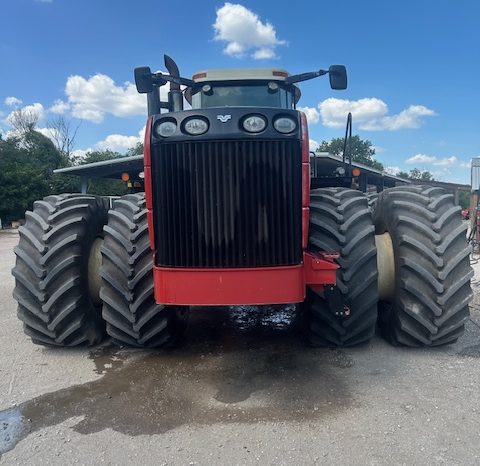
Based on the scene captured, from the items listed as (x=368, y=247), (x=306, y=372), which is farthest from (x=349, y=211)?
(x=306, y=372)

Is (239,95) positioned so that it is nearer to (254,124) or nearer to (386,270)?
(254,124)

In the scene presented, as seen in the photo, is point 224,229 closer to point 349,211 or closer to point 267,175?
point 267,175

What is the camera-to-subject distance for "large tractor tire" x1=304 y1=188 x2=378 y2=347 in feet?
13.1

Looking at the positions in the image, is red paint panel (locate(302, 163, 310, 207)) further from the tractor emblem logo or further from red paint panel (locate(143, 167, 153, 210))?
red paint panel (locate(143, 167, 153, 210))

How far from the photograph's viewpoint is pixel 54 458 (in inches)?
109

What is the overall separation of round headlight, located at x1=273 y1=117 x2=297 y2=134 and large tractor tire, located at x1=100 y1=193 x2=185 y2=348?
1.54 meters

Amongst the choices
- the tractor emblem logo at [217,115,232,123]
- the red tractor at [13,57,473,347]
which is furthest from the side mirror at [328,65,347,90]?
the tractor emblem logo at [217,115,232,123]

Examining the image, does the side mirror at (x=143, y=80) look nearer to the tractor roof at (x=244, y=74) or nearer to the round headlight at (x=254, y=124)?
the tractor roof at (x=244, y=74)

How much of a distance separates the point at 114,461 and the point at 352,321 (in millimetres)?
Result: 2276

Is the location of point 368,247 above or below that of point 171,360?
above

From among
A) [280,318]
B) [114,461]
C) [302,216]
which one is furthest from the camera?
[280,318]

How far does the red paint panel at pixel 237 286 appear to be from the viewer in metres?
3.45

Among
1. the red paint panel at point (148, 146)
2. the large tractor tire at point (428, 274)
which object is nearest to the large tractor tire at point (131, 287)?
the red paint panel at point (148, 146)

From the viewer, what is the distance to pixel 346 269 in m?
3.99
